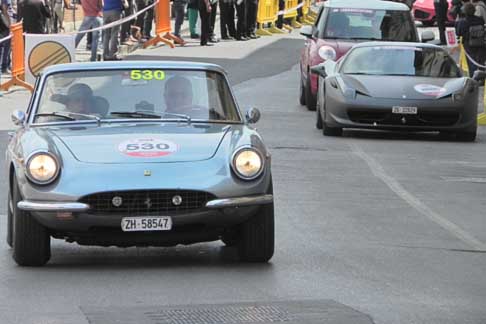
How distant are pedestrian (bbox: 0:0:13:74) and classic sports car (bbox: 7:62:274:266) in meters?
16.4

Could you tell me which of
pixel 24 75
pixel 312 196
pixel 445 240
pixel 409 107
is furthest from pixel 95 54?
pixel 445 240

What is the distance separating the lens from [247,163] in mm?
9945

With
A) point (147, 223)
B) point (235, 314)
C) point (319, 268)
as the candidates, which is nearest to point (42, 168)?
point (147, 223)

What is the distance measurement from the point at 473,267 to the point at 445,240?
1.42 meters

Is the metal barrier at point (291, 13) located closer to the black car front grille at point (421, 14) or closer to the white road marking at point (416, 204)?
the black car front grille at point (421, 14)

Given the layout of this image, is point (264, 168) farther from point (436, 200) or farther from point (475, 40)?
point (475, 40)

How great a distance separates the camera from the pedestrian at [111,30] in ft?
101

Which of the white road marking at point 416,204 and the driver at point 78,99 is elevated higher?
the driver at point 78,99

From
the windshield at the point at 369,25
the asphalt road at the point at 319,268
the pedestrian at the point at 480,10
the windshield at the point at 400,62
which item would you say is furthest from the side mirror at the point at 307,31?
the asphalt road at the point at 319,268

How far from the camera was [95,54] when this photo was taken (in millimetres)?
29797

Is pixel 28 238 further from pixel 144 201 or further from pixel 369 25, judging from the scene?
pixel 369 25

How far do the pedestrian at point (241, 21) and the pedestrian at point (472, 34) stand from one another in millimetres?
12848

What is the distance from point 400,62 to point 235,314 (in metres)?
Result: 13.6

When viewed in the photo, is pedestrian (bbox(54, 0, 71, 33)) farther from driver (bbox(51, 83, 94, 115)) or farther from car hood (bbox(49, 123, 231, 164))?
car hood (bbox(49, 123, 231, 164))
